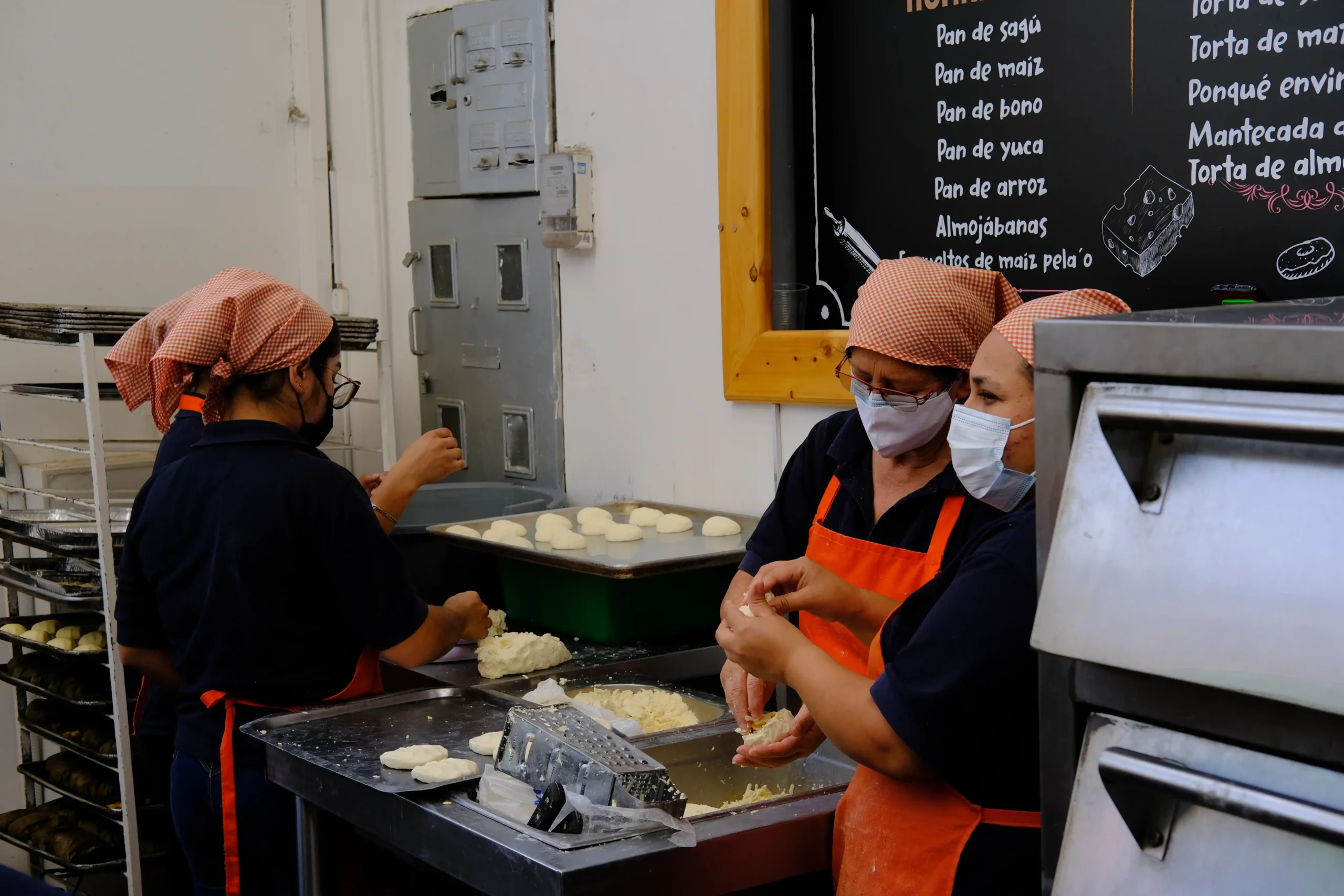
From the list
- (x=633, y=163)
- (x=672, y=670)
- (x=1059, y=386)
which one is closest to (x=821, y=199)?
(x=633, y=163)

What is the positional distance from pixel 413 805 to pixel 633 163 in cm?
214

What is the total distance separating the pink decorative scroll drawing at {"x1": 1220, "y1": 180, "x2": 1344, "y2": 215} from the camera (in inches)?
86.1

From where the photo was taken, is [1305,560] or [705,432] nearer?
[1305,560]

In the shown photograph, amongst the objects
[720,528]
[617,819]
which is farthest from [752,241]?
[617,819]

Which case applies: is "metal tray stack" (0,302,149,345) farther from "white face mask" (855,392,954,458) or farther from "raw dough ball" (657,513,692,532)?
"white face mask" (855,392,954,458)

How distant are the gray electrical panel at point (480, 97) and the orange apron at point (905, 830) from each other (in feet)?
8.74

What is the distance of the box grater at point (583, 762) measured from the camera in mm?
1963

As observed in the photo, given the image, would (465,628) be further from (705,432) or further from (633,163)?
(633,163)

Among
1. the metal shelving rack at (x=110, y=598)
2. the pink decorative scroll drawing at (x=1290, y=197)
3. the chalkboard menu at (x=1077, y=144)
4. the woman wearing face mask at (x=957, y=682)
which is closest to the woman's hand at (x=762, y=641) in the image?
the woman wearing face mask at (x=957, y=682)

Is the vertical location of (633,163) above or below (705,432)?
above

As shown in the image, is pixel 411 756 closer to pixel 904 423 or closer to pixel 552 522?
pixel 904 423

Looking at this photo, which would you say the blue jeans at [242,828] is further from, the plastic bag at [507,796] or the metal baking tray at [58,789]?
the metal baking tray at [58,789]

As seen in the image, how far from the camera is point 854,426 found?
240cm

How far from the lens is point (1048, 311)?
1.83 metres
